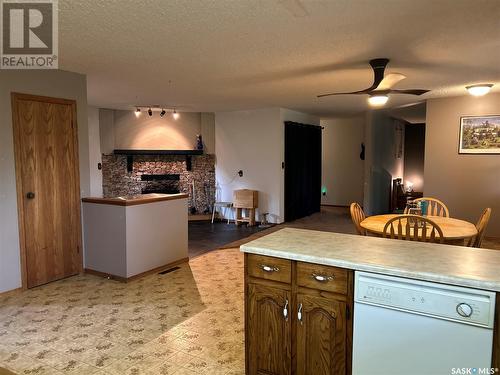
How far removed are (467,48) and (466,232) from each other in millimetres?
1647

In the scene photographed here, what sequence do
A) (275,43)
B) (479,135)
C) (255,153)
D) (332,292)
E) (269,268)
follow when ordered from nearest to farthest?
(332,292)
(269,268)
(275,43)
(479,135)
(255,153)

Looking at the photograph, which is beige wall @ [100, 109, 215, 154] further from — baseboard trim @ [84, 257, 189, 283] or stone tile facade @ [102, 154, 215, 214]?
baseboard trim @ [84, 257, 189, 283]

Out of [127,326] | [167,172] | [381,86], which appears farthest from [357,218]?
[167,172]

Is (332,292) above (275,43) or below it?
below

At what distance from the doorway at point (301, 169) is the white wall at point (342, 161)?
1.43 meters

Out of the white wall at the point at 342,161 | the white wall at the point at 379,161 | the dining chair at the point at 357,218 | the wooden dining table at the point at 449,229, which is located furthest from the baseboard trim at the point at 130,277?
the white wall at the point at 342,161

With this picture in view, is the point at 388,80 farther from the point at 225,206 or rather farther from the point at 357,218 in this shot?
the point at 225,206

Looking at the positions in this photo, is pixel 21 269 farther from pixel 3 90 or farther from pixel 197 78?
pixel 197 78

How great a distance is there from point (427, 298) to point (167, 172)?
7.00 meters

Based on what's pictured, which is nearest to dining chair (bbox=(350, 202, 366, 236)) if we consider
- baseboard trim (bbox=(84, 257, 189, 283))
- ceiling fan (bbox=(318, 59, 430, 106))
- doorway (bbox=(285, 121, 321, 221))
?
ceiling fan (bbox=(318, 59, 430, 106))

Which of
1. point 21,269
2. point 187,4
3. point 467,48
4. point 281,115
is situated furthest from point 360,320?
point 281,115

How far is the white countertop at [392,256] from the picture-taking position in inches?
59.3

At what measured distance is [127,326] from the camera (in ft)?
9.51

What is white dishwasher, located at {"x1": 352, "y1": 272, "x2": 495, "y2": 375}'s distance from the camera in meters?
1.45
